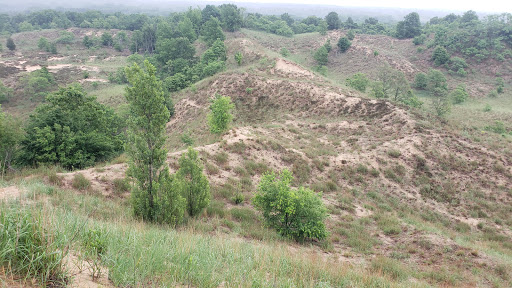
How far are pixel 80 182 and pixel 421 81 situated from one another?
5883 cm

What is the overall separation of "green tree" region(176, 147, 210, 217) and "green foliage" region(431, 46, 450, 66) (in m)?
68.4

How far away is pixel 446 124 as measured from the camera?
21922 mm

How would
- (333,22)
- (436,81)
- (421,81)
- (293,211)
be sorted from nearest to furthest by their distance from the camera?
(293,211) → (436,81) → (421,81) → (333,22)

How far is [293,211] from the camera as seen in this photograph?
924cm

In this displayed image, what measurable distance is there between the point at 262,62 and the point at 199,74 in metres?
11.5

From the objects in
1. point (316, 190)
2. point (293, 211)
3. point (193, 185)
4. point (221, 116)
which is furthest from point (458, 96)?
point (193, 185)

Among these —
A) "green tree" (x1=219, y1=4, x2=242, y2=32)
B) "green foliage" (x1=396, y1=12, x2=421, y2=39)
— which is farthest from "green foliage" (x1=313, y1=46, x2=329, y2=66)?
"green foliage" (x1=396, y1=12, x2=421, y2=39)

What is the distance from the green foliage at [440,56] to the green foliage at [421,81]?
38.1ft

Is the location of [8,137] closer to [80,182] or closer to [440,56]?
[80,182]

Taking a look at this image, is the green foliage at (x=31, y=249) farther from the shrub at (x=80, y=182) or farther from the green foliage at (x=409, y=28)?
the green foliage at (x=409, y=28)

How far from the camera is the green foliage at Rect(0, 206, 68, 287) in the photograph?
273 centimetres

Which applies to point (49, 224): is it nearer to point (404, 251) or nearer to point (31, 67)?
point (404, 251)

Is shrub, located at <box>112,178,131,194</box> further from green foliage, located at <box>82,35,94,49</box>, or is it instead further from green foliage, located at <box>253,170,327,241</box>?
green foliage, located at <box>82,35,94,49</box>

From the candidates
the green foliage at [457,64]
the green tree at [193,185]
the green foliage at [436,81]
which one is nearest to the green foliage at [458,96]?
the green foliage at [436,81]
